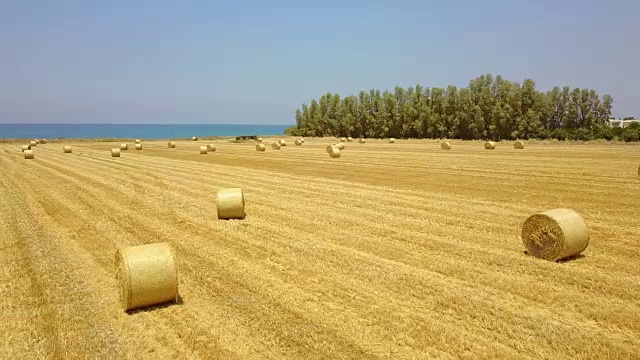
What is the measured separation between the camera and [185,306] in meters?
8.70

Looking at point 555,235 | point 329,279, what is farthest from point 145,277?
point 555,235

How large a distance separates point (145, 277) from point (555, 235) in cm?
946

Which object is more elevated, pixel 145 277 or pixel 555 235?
pixel 555 235

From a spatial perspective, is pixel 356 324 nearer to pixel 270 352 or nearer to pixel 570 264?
pixel 270 352

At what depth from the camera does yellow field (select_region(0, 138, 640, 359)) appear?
721 centimetres

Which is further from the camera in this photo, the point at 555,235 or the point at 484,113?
the point at 484,113

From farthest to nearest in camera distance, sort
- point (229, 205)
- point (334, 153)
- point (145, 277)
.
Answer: point (334, 153), point (229, 205), point (145, 277)

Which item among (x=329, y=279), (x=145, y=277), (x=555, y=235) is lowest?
(x=329, y=279)

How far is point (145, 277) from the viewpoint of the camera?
28.3 ft

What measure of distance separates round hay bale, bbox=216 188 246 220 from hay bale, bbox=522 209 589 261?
9245 mm

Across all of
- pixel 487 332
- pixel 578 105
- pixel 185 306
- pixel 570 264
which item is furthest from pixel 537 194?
pixel 578 105

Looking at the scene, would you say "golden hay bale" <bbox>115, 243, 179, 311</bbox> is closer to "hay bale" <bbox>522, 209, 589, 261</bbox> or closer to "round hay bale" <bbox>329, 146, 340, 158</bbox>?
"hay bale" <bbox>522, 209, 589, 261</bbox>

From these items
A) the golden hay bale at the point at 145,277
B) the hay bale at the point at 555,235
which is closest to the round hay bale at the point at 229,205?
the golden hay bale at the point at 145,277

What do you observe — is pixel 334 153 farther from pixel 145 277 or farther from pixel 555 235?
pixel 145 277
